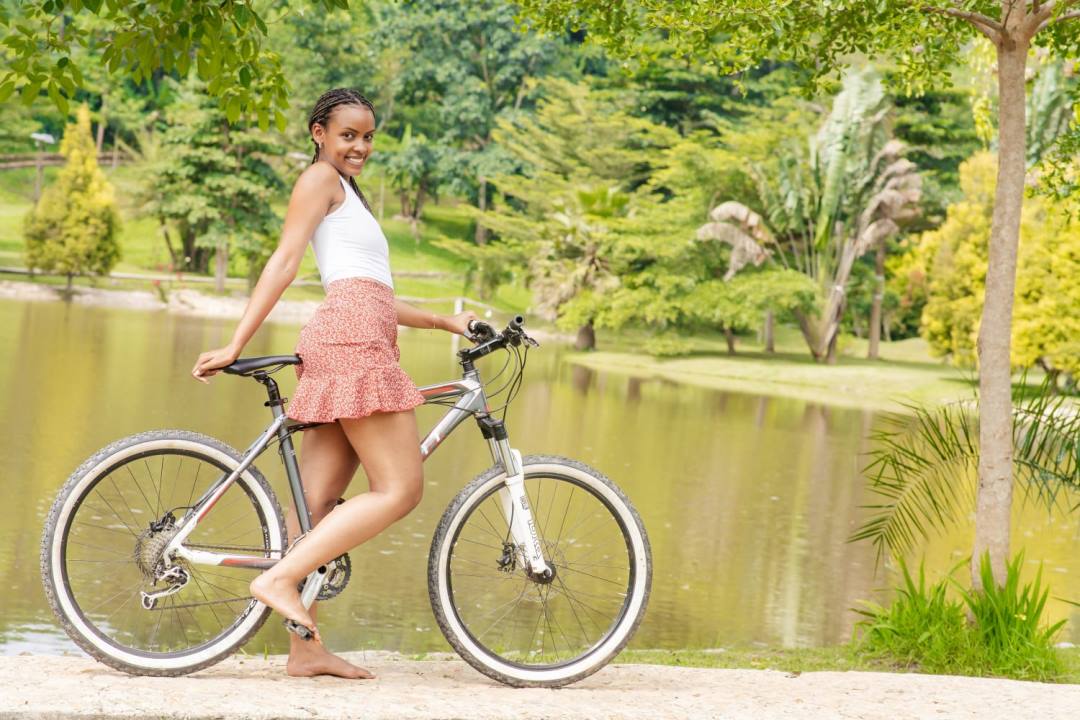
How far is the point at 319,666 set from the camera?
3801 mm

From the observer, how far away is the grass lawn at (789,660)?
16.9 feet

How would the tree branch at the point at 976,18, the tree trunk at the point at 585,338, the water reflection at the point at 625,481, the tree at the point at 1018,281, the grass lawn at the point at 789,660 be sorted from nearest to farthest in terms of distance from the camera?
the grass lawn at the point at 789,660 → the tree branch at the point at 976,18 → the water reflection at the point at 625,481 → the tree at the point at 1018,281 → the tree trunk at the point at 585,338

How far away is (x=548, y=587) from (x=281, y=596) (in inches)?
32.7

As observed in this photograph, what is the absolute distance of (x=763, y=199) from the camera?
3338cm

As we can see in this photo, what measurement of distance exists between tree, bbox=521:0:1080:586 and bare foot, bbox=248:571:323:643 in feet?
8.93

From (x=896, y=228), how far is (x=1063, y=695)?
96.7 ft

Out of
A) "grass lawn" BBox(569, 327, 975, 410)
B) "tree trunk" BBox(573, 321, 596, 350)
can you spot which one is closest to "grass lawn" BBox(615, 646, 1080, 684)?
"grass lawn" BBox(569, 327, 975, 410)

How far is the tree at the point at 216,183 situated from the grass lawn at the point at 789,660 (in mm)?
35318

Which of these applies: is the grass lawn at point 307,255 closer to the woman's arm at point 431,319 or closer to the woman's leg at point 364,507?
the woman's arm at point 431,319

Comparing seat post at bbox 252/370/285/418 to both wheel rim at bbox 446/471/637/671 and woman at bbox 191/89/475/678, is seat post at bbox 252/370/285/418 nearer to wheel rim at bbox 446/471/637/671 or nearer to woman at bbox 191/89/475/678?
woman at bbox 191/89/475/678

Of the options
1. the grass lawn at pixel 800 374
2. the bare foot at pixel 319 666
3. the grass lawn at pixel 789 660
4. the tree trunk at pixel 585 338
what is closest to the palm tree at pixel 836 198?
the grass lawn at pixel 800 374

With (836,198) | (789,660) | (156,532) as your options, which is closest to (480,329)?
(156,532)

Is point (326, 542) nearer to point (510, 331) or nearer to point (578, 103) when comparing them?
point (510, 331)

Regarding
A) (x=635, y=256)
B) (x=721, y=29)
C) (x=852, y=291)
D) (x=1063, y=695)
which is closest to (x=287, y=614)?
(x=1063, y=695)
